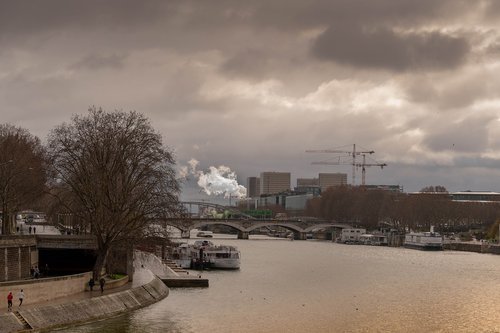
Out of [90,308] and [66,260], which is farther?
[66,260]

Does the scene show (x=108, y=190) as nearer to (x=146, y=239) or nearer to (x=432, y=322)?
(x=146, y=239)

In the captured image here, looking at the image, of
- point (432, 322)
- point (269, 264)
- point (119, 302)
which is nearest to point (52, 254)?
point (119, 302)

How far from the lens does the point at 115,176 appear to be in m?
67.1

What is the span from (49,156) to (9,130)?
136 feet

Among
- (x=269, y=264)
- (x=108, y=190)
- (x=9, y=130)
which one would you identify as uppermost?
(x=9, y=130)

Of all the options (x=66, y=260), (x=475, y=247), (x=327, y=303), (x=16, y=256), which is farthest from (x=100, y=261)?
(x=475, y=247)

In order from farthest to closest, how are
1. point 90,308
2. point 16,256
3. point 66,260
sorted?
point 66,260
point 16,256
point 90,308

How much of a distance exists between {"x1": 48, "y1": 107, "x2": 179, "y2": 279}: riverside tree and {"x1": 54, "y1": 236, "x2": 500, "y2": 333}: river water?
23.8 ft

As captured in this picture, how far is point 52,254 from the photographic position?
72938mm

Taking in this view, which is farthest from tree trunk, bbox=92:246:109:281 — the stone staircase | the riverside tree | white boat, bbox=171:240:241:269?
white boat, bbox=171:240:241:269

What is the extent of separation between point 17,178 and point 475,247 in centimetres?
10980

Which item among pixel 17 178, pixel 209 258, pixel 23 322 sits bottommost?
pixel 209 258

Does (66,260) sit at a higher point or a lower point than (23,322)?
higher

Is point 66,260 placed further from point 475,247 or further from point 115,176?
point 475,247
